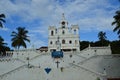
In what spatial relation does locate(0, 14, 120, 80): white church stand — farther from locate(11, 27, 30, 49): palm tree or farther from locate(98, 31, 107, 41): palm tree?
locate(98, 31, 107, 41): palm tree

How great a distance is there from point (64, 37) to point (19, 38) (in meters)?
14.0

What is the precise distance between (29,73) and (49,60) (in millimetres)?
12798

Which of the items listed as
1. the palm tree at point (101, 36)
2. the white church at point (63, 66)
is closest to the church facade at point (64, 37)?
the palm tree at point (101, 36)

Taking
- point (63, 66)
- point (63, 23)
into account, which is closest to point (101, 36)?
point (63, 23)

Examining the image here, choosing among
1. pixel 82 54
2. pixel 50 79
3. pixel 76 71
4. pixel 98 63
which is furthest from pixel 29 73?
pixel 82 54

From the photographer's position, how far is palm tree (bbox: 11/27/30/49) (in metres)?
59.0

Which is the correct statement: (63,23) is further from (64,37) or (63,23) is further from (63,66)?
(63,66)

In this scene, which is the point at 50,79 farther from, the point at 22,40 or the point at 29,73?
the point at 22,40

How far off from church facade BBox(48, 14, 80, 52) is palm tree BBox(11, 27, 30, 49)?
8.66m

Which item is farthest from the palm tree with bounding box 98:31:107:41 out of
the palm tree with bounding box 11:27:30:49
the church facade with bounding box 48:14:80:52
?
the palm tree with bounding box 11:27:30:49

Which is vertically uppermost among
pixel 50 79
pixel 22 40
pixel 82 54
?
pixel 22 40

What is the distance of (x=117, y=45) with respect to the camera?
220ft

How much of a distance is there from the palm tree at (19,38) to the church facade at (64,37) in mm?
8656

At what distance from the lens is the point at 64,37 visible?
2628 inches
